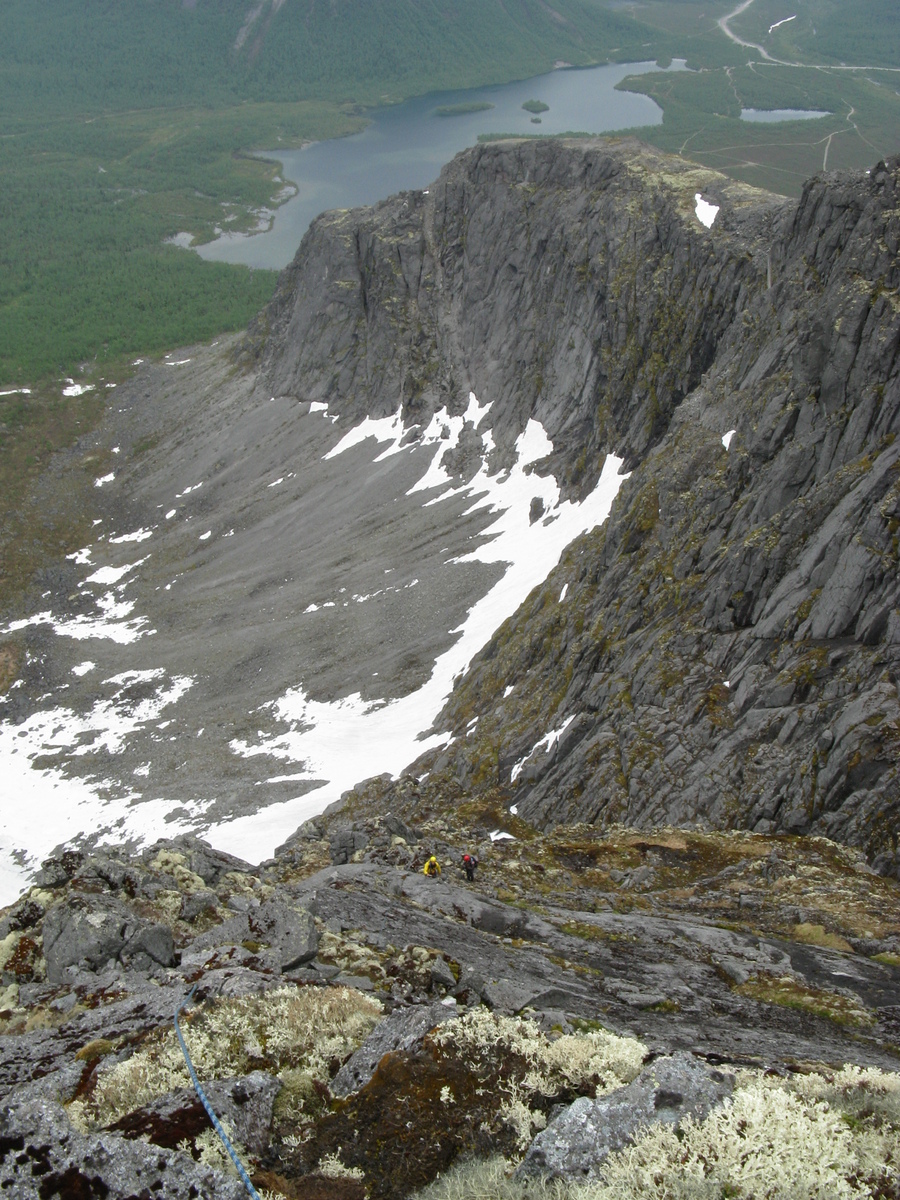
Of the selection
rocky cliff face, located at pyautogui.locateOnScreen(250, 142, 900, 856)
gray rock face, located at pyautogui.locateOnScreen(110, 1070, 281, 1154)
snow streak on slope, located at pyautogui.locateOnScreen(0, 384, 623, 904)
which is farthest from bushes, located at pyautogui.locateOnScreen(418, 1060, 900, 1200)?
snow streak on slope, located at pyautogui.locateOnScreen(0, 384, 623, 904)

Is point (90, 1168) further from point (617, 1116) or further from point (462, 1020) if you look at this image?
point (617, 1116)

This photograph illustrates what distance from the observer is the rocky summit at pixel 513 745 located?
30.2 feet

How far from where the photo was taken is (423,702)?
49.9 m

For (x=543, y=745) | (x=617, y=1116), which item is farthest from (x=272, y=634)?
(x=617, y=1116)

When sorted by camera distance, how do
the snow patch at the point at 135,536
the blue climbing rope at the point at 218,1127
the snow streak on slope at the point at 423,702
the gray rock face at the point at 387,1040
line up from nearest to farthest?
the blue climbing rope at the point at 218,1127
the gray rock face at the point at 387,1040
the snow streak on slope at the point at 423,702
the snow patch at the point at 135,536

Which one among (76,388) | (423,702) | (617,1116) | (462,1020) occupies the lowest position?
(423,702)

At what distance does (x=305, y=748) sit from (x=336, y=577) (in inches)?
801

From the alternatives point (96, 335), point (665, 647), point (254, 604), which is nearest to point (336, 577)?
point (254, 604)

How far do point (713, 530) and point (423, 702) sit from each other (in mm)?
21646

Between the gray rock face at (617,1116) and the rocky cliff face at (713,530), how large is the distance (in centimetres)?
1546

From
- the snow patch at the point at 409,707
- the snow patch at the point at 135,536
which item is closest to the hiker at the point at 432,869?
the snow patch at the point at 409,707

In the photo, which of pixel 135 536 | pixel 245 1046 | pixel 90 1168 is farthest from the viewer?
pixel 135 536

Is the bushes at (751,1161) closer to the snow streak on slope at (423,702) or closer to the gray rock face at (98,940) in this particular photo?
the gray rock face at (98,940)

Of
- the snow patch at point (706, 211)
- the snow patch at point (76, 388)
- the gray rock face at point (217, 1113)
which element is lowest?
the gray rock face at point (217, 1113)
